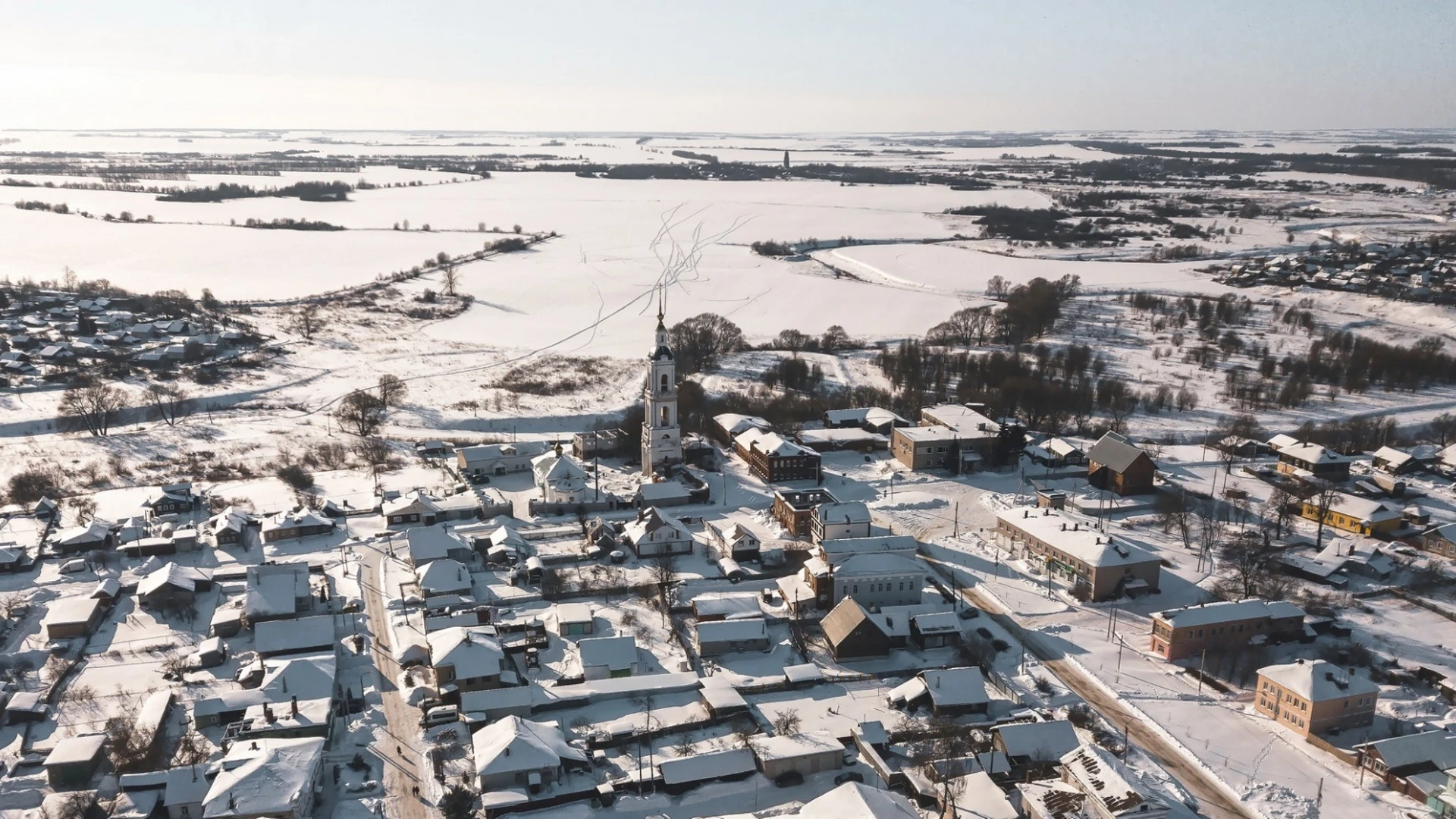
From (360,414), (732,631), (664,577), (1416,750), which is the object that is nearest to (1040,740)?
(1416,750)

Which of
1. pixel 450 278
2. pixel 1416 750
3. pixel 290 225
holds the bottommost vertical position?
pixel 1416 750

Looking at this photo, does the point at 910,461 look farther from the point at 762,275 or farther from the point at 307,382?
the point at 762,275

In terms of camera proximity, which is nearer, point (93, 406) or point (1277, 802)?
point (1277, 802)

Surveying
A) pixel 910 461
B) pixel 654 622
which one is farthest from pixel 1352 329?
pixel 654 622

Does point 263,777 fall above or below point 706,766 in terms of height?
above

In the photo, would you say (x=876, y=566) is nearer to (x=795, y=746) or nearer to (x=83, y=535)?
(x=795, y=746)

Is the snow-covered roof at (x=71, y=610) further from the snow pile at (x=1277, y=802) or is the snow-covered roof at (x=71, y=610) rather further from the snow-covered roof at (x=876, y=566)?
the snow pile at (x=1277, y=802)

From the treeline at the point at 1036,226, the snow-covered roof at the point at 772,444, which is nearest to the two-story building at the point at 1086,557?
the snow-covered roof at the point at 772,444
